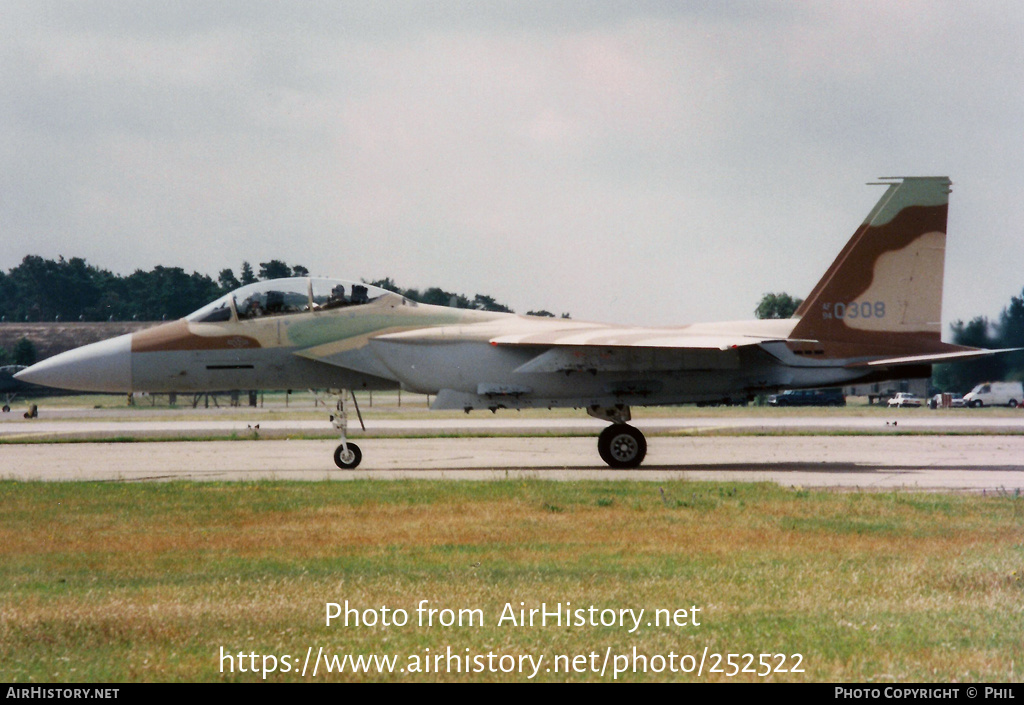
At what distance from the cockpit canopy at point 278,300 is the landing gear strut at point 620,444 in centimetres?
513

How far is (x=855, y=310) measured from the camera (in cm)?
1858

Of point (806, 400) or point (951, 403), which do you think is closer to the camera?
point (806, 400)

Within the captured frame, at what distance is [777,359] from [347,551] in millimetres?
10909

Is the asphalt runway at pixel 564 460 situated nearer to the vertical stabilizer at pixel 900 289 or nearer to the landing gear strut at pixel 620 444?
the landing gear strut at pixel 620 444

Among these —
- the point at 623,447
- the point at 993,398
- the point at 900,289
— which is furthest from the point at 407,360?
the point at 993,398

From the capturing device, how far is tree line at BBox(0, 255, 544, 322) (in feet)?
170

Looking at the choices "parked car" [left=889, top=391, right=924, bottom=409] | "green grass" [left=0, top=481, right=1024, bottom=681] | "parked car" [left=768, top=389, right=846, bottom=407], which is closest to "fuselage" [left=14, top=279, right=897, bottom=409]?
"green grass" [left=0, top=481, right=1024, bottom=681]

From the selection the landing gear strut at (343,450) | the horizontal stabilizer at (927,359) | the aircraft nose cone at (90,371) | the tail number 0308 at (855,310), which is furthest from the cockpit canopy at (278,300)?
the horizontal stabilizer at (927,359)

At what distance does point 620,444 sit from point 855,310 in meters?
4.92

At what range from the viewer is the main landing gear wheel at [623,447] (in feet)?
61.1

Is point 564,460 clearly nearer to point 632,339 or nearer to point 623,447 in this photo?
point 623,447

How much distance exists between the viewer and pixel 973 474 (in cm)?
1695

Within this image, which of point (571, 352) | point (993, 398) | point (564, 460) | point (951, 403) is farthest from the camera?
point (951, 403)
